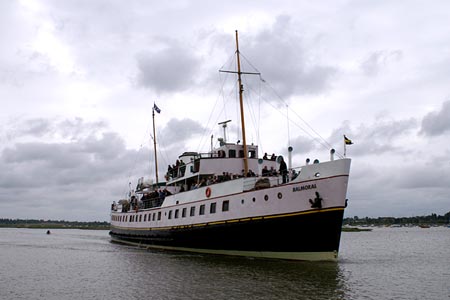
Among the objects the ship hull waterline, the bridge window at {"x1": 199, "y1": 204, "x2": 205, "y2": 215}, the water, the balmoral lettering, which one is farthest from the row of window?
the balmoral lettering

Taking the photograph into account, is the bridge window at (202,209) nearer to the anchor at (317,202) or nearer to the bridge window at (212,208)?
the bridge window at (212,208)

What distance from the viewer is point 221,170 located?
1326 inches

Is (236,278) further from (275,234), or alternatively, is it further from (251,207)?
(251,207)

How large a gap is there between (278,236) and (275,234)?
0.20m

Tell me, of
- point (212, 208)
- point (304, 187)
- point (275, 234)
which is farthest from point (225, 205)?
point (304, 187)

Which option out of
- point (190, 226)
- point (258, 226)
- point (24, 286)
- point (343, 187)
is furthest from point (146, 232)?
point (343, 187)

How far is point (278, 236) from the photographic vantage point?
81.1 ft

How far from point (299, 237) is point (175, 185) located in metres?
17.8

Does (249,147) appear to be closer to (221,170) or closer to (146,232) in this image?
(221,170)

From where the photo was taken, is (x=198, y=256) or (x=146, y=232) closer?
(x=198, y=256)

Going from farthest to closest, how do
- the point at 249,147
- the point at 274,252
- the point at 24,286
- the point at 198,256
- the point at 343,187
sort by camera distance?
the point at 249,147
the point at 198,256
the point at 274,252
the point at 343,187
the point at 24,286

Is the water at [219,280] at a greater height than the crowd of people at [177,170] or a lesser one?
lesser

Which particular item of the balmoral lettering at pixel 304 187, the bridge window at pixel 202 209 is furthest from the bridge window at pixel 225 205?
the balmoral lettering at pixel 304 187

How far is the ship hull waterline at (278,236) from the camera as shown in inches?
914
